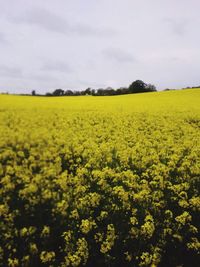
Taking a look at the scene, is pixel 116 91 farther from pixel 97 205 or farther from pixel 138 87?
pixel 97 205

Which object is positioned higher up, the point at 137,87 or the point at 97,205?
the point at 97,205

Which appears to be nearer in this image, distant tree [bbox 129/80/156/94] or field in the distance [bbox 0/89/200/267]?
field in the distance [bbox 0/89/200/267]

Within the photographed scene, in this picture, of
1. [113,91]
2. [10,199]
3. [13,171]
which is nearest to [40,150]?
[13,171]

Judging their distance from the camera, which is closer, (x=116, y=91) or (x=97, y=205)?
(x=97, y=205)

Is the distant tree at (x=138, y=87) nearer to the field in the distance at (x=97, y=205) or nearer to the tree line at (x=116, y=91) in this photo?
the tree line at (x=116, y=91)

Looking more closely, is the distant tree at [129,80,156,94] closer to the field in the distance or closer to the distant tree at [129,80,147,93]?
the distant tree at [129,80,147,93]

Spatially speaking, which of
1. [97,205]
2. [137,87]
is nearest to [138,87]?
[137,87]

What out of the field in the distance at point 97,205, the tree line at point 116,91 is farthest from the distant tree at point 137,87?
the field in the distance at point 97,205

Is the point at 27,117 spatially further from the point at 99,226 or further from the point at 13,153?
the point at 99,226

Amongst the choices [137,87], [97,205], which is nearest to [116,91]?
[137,87]

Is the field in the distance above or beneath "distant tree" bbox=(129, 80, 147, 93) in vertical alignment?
above

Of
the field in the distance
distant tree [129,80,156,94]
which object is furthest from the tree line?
the field in the distance

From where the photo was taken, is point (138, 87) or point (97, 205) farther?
point (138, 87)

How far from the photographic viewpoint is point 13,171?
10.2 m
